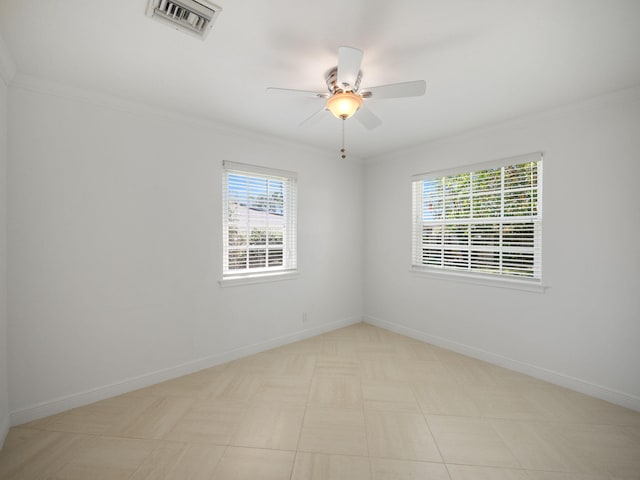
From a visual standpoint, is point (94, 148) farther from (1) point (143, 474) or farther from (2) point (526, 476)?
(2) point (526, 476)

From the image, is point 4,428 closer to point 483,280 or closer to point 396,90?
point 396,90

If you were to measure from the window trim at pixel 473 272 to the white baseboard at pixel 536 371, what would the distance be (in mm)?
735

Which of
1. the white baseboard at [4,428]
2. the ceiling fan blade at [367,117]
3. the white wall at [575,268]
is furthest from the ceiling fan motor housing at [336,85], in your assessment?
the white baseboard at [4,428]

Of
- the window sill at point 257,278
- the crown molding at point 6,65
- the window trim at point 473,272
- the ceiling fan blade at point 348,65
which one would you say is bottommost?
the window sill at point 257,278

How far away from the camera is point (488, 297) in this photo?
10.2 feet

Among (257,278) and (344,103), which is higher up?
(344,103)

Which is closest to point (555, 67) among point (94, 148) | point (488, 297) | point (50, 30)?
point (488, 297)

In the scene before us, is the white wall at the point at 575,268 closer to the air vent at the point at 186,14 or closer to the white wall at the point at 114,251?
the white wall at the point at 114,251

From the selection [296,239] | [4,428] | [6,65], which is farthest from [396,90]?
[4,428]

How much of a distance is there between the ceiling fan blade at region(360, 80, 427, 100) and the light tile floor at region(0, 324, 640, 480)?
Answer: 7.33 feet

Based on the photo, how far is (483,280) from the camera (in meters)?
3.16

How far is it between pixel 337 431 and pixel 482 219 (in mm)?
2526

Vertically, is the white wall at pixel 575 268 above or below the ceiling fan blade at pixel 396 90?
below

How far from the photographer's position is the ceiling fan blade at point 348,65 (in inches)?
60.2
